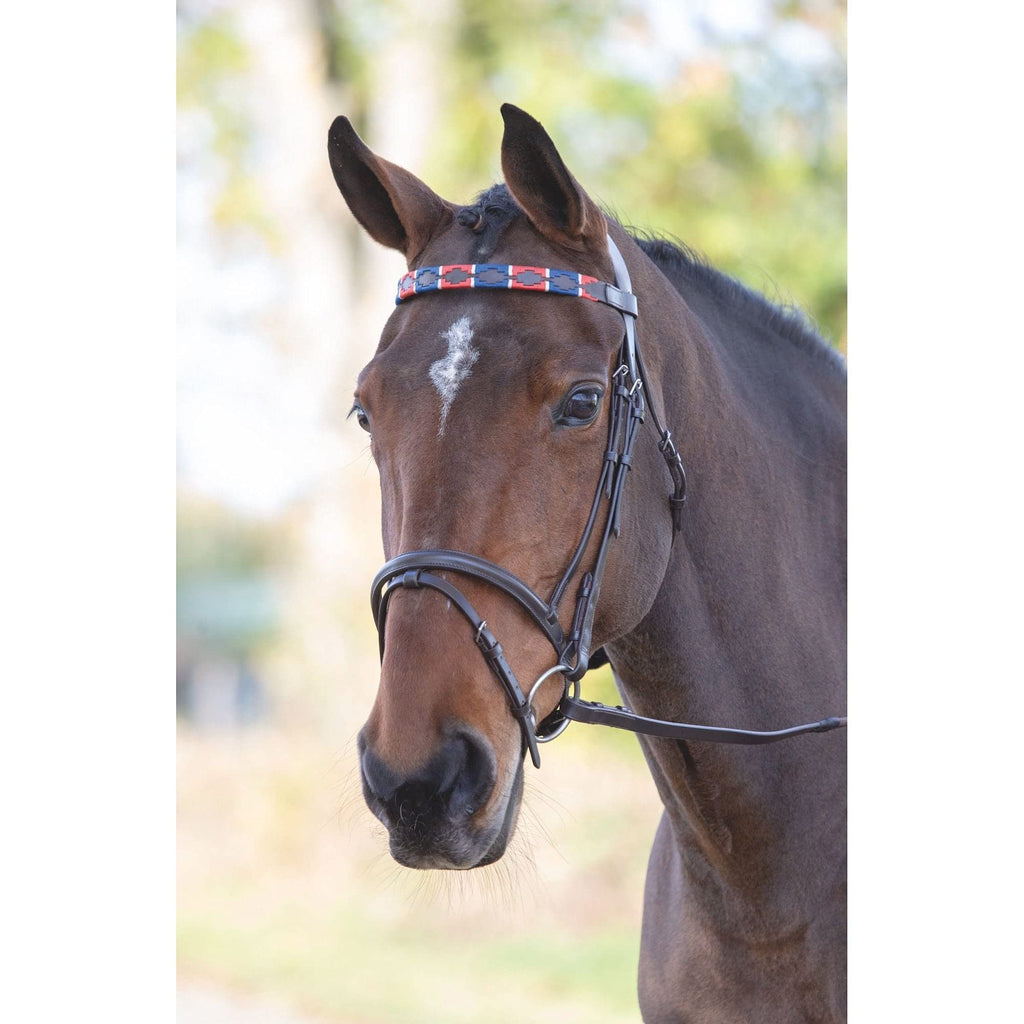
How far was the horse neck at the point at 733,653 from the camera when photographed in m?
1.72

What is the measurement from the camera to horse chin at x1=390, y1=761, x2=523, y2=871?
129 cm

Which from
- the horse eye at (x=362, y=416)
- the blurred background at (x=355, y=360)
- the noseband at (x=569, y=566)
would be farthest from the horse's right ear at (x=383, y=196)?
the blurred background at (x=355, y=360)

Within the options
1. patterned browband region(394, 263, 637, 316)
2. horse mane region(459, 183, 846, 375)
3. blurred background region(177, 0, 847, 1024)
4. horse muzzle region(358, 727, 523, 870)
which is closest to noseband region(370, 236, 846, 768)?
patterned browband region(394, 263, 637, 316)

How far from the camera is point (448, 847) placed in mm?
1299

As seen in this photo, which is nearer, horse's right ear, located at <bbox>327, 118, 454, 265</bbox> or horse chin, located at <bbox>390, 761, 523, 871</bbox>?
horse chin, located at <bbox>390, 761, 523, 871</bbox>

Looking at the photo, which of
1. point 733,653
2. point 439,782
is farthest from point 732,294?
point 439,782

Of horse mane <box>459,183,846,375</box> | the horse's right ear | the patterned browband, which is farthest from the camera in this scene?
horse mane <box>459,183,846,375</box>

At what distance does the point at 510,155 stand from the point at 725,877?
3.93 ft

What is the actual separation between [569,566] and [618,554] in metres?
0.10

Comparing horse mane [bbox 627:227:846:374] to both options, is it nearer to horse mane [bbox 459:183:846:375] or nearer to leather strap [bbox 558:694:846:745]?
horse mane [bbox 459:183:846:375]

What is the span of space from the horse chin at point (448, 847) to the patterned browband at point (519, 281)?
73 cm

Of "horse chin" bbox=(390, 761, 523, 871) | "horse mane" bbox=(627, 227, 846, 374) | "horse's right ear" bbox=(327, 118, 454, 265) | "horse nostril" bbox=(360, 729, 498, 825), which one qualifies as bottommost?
"horse chin" bbox=(390, 761, 523, 871)

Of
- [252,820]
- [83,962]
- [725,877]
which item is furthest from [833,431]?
[252,820]
